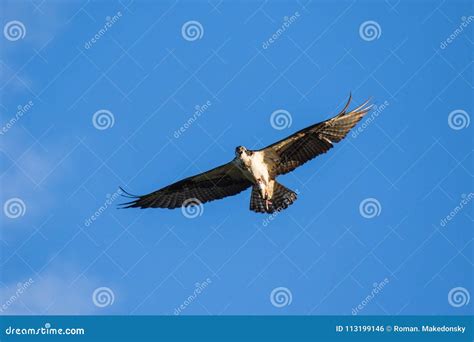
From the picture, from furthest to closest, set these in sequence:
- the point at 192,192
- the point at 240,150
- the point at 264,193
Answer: the point at 192,192 → the point at 264,193 → the point at 240,150

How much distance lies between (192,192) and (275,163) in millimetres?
2312

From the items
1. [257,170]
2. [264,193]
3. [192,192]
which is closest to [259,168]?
[257,170]

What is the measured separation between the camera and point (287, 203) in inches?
767

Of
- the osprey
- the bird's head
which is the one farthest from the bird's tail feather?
the bird's head

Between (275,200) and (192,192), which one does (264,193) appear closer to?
(275,200)

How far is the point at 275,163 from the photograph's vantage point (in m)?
19.4

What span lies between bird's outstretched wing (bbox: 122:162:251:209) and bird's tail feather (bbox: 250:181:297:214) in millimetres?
666

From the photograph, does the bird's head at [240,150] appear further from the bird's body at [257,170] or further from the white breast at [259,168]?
the white breast at [259,168]

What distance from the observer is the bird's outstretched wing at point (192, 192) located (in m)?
20.1

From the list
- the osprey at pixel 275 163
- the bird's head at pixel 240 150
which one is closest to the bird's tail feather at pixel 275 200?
the osprey at pixel 275 163
